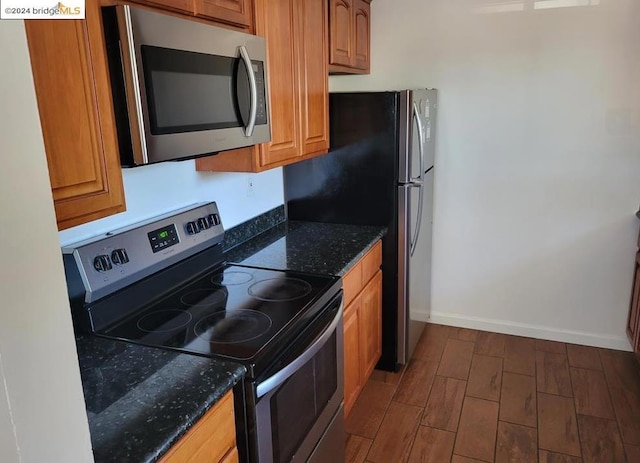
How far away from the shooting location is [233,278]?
1953 millimetres

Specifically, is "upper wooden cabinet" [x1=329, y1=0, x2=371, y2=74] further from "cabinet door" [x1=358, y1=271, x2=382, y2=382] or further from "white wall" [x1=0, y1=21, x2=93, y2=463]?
"white wall" [x1=0, y1=21, x2=93, y2=463]

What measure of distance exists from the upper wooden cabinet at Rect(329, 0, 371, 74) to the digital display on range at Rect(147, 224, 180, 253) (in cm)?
122

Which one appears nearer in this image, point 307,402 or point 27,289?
point 27,289

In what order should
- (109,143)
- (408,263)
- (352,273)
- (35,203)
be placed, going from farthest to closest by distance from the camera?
(408,263), (352,273), (109,143), (35,203)

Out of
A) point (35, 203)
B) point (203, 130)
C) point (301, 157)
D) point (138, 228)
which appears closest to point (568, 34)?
point (301, 157)

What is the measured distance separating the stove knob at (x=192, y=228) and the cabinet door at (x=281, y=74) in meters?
0.37

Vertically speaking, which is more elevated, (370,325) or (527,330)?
(370,325)

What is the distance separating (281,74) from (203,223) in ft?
2.22

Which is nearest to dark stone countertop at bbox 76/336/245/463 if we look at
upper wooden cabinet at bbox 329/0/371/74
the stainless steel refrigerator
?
the stainless steel refrigerator

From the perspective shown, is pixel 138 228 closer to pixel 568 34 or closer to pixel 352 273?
pixel 352 273

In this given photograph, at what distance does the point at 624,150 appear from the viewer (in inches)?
112

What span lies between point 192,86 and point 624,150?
2525 mm

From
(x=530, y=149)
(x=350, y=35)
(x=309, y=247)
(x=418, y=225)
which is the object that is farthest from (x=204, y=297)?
(x=530, y=149)

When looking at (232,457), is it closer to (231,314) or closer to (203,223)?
(231,314)
